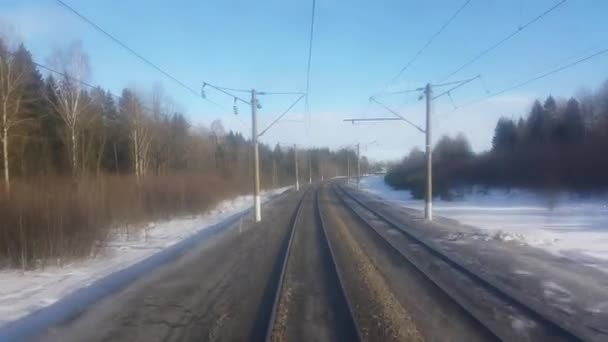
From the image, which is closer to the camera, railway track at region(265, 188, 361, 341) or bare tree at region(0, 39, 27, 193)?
railway track at region(265, 188, 361, 341)

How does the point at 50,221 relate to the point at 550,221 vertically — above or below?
above

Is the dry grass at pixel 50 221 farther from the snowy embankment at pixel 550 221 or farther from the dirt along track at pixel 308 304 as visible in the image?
the snowy embankment at pixel 550 221

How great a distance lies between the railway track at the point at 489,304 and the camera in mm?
7203

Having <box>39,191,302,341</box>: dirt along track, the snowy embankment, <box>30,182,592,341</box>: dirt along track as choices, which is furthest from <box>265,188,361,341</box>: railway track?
the snowy embankment

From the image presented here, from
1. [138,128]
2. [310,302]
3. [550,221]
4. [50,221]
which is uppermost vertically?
[138,128]

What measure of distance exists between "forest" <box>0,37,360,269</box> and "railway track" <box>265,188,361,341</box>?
6.61m

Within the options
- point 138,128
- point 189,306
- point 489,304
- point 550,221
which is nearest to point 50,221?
point 189,306

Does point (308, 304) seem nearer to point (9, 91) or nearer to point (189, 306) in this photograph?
point (189, 306)

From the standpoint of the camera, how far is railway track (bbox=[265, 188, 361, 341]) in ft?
24.2

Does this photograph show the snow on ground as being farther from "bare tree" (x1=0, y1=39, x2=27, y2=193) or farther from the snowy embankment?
the snowy embankment

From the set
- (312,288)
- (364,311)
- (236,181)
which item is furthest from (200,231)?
(236,181)

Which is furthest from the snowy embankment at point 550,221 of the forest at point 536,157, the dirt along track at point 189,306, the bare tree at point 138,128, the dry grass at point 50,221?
the bare tree at point 138,128

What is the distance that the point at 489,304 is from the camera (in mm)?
8969

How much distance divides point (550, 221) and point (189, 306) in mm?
21882
